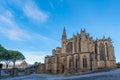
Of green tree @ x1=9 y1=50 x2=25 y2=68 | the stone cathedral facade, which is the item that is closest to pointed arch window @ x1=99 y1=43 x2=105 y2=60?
the stone cathedral facade

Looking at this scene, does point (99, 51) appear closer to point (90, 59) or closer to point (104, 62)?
point (104, 62)

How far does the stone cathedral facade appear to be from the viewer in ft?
184

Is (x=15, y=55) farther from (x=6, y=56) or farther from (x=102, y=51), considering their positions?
(x=102, y=51)

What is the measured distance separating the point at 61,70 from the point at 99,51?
18.9 metres

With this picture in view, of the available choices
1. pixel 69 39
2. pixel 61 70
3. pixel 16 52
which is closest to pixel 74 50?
pixel 69 39

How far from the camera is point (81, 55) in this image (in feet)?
185

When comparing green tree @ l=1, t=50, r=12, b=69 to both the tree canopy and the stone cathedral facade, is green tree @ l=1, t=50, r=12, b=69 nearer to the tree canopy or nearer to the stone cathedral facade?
the tree canopy

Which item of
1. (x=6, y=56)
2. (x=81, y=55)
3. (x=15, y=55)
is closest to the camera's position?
(x=81, y=55)

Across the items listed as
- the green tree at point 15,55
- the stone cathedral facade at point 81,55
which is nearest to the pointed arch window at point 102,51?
the stone cathedral facade at point 81,55

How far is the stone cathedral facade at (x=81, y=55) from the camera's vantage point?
55972 mm

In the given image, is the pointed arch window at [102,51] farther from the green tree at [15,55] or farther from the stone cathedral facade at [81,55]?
the green tree at [15,55]

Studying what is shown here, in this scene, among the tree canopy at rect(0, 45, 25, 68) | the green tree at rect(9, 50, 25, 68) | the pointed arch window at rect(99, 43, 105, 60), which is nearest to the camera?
the pointed arch window at rect(99, 43, 105, 60)

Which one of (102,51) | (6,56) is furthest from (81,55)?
(6,56)

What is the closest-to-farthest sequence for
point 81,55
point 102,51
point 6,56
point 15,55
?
point 81,55 < point 102,51 < point 6,56 < point 15,55
